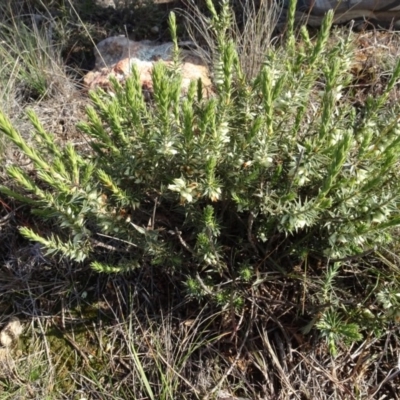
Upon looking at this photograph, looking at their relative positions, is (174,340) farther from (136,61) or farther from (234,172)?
(136,61)

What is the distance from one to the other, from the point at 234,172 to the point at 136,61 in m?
1.34

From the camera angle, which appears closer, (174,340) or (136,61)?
(174,340)

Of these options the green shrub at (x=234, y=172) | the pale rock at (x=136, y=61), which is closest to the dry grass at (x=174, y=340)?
the green shrub at (x=234, y=172)

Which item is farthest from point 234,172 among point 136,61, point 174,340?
point 136,61

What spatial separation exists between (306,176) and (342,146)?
1.27ft

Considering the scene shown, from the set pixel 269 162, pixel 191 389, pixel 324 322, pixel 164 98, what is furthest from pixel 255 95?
pixel 191 389

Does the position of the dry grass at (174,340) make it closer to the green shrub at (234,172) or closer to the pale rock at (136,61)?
the green shrub at (234,172)

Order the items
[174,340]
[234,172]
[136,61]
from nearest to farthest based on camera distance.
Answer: [234,172]
[174,340]
[136,61]

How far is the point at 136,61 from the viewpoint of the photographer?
2785mm

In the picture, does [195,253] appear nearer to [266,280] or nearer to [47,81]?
[266,280]

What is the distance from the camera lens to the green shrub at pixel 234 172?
155 cm

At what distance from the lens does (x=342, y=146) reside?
134cm

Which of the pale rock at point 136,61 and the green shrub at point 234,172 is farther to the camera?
the pale rock at point 136,61

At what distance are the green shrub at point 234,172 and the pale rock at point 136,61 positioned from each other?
975 mm
